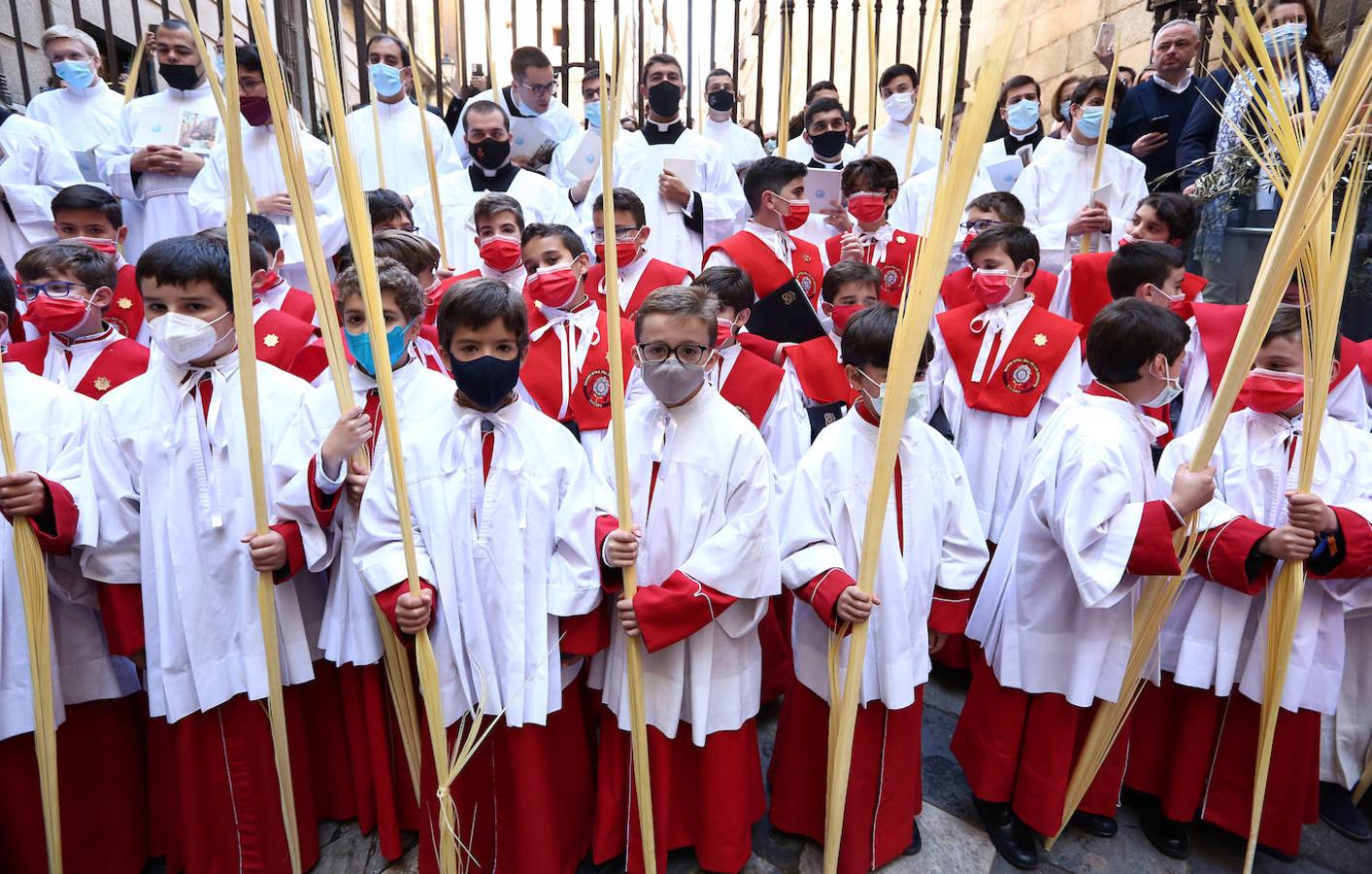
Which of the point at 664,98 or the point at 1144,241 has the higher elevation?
the point at 664,98

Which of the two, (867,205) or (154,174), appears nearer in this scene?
(867,205)

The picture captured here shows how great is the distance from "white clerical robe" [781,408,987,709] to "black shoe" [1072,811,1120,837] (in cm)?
93

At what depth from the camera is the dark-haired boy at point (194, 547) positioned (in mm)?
2410

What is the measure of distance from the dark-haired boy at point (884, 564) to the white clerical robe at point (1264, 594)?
0.84m

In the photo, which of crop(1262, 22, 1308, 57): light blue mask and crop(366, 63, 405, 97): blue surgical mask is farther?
crop(366, 63, 405, 97): blue surgical mask

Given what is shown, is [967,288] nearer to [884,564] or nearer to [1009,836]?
[884,564]

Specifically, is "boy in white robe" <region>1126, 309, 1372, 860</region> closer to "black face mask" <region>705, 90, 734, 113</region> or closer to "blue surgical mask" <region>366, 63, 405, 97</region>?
"black face mask" <region>705, 90, 734, 113</region>

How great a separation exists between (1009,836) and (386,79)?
5.96 meters

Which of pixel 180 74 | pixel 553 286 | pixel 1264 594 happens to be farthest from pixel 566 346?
pixel 180 74

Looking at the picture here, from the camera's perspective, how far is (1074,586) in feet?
8.86

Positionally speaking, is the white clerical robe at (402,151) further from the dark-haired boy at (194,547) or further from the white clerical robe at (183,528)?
the white clerical robe at (183,528)

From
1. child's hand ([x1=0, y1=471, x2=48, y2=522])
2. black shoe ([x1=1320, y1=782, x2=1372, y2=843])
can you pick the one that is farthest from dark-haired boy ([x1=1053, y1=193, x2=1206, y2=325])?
child's hand ([x1=0, y1=471, x2=48, y2=522])

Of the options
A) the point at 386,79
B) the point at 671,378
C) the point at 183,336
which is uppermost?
the point at 386,79

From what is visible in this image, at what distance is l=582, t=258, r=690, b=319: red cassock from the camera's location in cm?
441
